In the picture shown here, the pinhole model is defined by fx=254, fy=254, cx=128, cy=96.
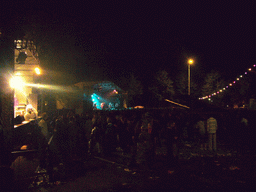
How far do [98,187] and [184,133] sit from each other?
9.70 m

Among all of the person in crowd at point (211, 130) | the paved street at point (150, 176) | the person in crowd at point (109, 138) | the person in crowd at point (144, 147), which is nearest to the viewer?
the paved street at point (150, 176)

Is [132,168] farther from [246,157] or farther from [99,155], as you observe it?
[246,157]

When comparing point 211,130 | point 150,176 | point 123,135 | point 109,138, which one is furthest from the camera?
point 123,135

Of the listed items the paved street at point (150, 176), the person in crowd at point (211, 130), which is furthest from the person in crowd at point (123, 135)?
the person in crowd at point (211, 130)

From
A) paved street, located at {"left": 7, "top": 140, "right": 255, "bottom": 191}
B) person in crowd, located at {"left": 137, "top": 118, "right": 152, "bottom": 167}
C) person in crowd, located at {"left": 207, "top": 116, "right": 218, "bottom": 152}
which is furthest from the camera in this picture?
person in crowd, located at {"left": 207, "top": 116, "right": 218, "bottom": 152}

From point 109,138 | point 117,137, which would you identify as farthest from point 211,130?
point 109,138

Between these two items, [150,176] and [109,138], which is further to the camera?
[109,138]

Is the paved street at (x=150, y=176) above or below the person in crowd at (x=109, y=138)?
below

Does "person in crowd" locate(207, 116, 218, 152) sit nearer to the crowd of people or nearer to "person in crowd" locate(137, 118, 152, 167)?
the crowd of people

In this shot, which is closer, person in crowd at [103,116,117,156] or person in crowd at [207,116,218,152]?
person in crowd at [103,116,117,156]

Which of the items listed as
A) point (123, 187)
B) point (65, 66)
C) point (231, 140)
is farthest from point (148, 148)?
point (65, 66)

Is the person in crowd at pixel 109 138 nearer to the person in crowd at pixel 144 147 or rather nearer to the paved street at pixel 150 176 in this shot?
the paved street at pixel 150 176

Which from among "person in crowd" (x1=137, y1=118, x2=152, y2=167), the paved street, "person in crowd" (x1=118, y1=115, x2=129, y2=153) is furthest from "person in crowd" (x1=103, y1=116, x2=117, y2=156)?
"person in crowd" (x1=137, y1=118, x2=152, y2=167)

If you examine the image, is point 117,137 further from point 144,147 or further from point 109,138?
point 144,147
